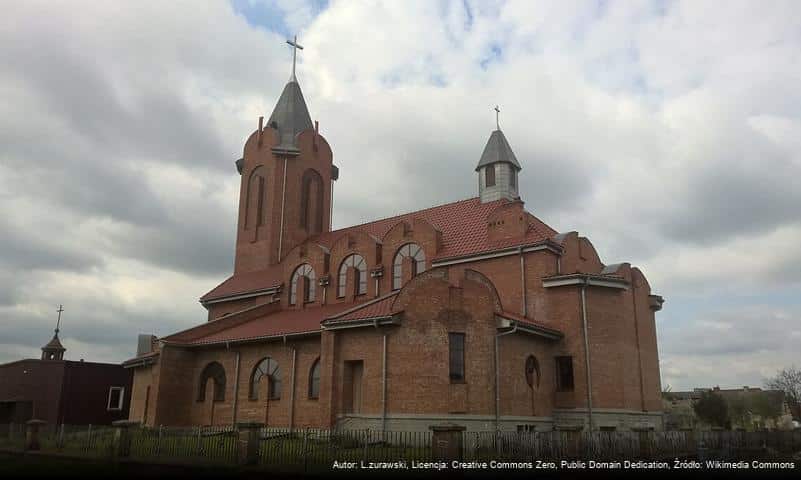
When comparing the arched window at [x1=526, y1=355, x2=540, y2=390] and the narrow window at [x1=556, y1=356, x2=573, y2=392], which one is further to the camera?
the narrow window at [x1=556, y1=356, x2=573, y2=392]

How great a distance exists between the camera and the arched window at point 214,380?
28.1m

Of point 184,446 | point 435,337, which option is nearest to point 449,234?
point 435,337

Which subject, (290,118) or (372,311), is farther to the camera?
(290,118)

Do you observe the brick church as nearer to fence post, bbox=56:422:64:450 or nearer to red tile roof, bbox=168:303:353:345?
red tile roof, bbox=168:303:353:345

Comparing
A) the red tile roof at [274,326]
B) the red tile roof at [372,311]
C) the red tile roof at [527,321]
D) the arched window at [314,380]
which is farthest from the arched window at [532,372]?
the red tile roof at [274,326]

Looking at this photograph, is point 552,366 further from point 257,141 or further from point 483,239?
point 257,141

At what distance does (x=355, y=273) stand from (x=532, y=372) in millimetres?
10037

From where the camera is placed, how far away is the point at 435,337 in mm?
21062

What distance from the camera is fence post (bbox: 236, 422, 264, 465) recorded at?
51.0ft

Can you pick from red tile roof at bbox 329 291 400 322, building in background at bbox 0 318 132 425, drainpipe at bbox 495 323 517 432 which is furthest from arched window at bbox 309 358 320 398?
building in background at bbox 0 318 132 425

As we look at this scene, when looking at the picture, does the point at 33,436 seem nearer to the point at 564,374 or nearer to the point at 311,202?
the point at 564,374

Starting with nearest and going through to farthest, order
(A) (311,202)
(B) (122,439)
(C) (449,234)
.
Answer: (B) (122,439)
(C) (449,234)
(A) (311,202)

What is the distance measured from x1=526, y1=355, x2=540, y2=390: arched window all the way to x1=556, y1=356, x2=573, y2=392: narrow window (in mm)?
1314

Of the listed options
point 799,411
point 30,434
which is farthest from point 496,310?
point 799,411
